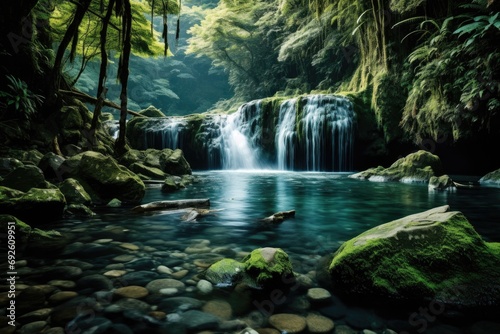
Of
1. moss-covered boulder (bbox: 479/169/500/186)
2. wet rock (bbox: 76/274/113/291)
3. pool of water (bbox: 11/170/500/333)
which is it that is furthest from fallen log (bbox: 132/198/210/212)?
moss-covered boulder (bbox: 479/169/500/186)

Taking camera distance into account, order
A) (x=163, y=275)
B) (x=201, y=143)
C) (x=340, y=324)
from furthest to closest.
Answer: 1. (x=201, y=143)
2. (x=163, y=275)
3. (x=340, y=324)

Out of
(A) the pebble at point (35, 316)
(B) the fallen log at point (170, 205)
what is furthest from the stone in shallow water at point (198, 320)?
(B) the fallen log at point (170, 205)

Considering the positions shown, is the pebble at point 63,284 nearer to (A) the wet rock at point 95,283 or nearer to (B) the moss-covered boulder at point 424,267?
(A) the wet rock at point 95,283

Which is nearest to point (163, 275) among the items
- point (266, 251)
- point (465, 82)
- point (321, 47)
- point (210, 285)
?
point (210, 285)

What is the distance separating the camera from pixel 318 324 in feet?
5.83

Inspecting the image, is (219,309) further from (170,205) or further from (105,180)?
(105,180)

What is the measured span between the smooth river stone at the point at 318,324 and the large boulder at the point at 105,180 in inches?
184

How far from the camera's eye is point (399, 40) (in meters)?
13.0

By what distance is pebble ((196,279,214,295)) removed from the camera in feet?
7.11

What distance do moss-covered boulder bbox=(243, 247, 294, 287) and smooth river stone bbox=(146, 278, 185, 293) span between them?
19.9 inches

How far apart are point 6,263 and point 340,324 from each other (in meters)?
2.62

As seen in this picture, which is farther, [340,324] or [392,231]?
[392,231]

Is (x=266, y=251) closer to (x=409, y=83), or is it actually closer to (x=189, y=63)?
(x=409, y=83)

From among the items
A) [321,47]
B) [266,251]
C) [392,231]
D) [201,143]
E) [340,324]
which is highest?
[321,47]
